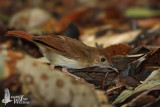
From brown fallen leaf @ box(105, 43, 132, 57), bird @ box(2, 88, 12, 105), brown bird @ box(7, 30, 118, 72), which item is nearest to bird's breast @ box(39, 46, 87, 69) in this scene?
brown bird @ box(7, 30, 118, 72)

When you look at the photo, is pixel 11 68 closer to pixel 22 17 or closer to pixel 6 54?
pixel 6 54

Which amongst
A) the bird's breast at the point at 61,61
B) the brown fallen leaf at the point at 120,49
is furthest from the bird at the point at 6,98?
the brown fallen leaf at the point at 120,49

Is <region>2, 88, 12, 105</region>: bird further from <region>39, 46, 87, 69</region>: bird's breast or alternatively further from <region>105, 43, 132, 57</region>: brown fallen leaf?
<region>105, 43, 132, 57</region>: brown fallen leaf

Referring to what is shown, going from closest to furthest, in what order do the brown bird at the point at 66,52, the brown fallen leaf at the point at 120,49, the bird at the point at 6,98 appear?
the bird at the point at 6,98 → the brown bird at the point at 66,52 → the brown fallen leaf at the point at 120,49

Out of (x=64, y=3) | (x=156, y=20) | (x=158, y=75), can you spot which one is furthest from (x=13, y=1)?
(x=158, y=75)

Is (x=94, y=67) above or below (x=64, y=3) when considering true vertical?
below

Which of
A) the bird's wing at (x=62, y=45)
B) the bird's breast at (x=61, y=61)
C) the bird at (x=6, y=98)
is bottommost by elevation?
the bird at (x=6, y=98)

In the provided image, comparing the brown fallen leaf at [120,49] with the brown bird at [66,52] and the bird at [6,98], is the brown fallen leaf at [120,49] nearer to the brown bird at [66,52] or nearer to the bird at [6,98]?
the brown bird at [66,52]

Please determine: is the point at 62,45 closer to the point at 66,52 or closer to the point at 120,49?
the point at 66,52

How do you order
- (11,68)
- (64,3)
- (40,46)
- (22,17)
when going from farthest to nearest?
(64,3) → (22,17) → (40,46) → (11,68)
